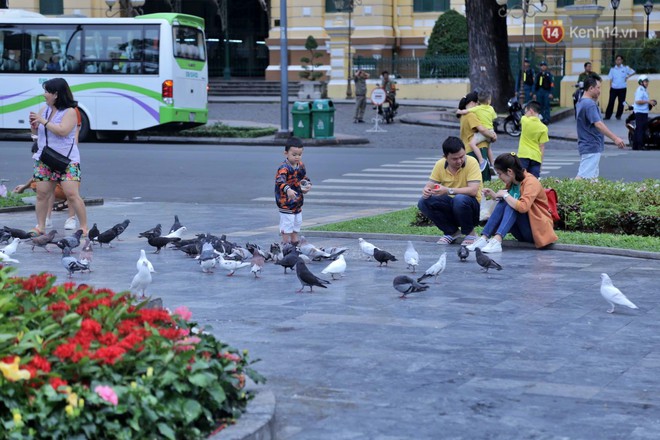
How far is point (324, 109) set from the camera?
2853 cm

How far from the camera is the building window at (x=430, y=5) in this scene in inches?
1898

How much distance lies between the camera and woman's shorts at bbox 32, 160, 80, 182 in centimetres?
1241

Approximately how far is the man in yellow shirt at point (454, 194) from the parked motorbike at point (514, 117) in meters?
18.4

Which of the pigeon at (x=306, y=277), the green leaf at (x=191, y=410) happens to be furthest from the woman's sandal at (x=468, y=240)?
the green leaf at (x=191, y=410)

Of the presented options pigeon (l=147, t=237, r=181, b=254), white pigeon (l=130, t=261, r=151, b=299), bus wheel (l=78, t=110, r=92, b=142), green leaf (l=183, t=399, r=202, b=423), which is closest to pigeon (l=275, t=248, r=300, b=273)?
white pigeon (l=130, t=261, r=151, b=299)

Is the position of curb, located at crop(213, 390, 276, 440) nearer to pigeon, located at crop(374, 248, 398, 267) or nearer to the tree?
pigeon, located at crop(374, 248, 398, 267)

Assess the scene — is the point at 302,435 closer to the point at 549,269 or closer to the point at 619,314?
the point at 619,314

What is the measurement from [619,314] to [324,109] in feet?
67.2

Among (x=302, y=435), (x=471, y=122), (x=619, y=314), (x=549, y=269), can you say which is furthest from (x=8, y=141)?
(x=302, y=435)

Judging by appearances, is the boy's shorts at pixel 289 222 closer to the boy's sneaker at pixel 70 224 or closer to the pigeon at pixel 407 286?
the pigeon at pixel 407 286

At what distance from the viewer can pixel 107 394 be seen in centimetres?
471

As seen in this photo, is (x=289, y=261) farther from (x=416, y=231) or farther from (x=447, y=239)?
(x=416, y=231)

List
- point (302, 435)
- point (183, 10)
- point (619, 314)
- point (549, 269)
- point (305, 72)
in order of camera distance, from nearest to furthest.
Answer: point (302, 435) → point (619, 314) → point (549, 269) → point (305, 72) → point (183, 10)

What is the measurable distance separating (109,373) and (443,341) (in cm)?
302
